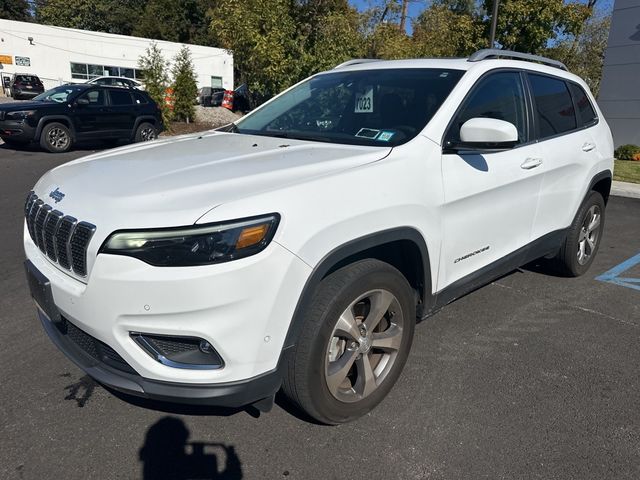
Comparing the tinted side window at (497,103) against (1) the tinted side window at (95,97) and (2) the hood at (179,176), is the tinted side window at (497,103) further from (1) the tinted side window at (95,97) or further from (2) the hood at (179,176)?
(1) the tinted side window at (95,97)

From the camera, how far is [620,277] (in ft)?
16.1

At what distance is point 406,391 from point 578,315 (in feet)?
6.19

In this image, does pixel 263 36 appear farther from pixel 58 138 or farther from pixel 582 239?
pixel 582 239

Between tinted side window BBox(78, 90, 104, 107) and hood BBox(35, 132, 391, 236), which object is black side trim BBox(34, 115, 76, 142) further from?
hood BBox(35, 132, 391, 236)

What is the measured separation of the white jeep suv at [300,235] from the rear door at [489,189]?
1 centimetres

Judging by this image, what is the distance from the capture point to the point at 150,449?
2426 mm

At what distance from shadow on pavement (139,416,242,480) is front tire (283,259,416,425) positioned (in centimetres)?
42

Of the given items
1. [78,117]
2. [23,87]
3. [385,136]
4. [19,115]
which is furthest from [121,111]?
[23,87]

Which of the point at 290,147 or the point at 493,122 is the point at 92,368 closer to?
the point at 290,147

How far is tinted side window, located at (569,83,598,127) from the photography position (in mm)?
4336

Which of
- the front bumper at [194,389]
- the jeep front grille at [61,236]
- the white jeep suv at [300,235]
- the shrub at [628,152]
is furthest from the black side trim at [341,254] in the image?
the shrub at [628,152]

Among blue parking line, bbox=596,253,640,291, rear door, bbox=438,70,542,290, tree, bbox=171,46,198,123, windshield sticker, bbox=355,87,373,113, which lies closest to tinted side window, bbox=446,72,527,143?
rear door, bbox=438,70,542,290

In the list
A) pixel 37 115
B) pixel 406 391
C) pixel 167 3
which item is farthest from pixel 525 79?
pixel 167 3

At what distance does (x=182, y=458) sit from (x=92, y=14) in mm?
72124
